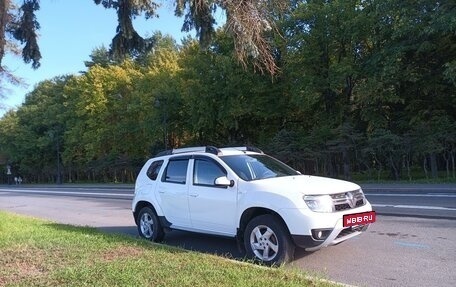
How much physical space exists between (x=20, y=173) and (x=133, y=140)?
38.1 meters

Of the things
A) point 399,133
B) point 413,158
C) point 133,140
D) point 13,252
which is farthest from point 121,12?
point 133,140

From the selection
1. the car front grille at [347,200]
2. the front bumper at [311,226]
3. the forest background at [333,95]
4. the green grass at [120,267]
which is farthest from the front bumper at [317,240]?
the forest background at [333,95]

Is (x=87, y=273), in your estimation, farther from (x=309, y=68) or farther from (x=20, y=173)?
(x=20, y=173)

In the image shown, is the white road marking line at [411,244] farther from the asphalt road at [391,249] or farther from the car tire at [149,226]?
the car tire at [149,226]

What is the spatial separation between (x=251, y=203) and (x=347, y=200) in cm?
140

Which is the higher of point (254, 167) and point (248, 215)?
point (254, 167)

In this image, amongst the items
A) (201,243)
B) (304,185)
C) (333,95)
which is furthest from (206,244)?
(333,95)

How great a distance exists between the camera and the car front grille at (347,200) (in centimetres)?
660

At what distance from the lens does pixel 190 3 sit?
785 centimetres

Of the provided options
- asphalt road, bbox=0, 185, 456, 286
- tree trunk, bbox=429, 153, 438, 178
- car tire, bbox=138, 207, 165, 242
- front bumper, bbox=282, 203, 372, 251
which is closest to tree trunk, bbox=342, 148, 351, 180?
tree trunk, bbox=429, 153, 438, 178

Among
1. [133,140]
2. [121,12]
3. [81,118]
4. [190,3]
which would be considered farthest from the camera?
[81,118]

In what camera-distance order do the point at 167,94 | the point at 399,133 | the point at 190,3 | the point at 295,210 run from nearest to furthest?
the point at 295,210 → the point at 190,3 → the point at 399,133 → the point at 167,94

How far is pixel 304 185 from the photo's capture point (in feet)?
22.3

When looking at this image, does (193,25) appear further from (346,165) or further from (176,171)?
(346,165)
